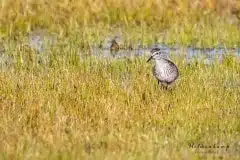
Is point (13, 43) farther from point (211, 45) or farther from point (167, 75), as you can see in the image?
point (167, 75)

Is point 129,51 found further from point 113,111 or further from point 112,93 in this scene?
point 113,111

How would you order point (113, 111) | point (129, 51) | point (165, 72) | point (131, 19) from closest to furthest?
point (113, 111), point (165, 72), point (129, 51), point (131, 19)

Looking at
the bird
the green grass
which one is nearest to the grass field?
the green grass

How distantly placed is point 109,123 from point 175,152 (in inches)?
50.9

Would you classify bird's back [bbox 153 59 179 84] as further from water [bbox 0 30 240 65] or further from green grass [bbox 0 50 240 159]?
water [bbox 0 30 240 65]

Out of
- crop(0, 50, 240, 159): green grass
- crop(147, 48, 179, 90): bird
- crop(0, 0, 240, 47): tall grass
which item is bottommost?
crop(0, 50, 240, 159): green grass

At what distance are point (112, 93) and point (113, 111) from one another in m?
1.16

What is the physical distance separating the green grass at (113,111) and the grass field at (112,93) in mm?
12

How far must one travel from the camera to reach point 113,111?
9.28 m

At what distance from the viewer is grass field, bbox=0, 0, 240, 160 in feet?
26.4

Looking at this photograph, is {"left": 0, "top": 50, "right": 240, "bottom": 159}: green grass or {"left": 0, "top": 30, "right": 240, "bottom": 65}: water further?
{"left": 0, "top": 30, "right": 240, "bottom": 65}: water

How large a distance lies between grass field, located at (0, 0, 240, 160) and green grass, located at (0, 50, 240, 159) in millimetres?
12

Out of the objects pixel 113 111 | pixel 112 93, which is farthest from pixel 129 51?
pixel 113 111

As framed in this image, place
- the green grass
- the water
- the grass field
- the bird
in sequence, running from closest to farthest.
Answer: the green grass
the grass field
the bird
the water
